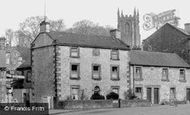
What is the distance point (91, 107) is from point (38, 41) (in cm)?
1236

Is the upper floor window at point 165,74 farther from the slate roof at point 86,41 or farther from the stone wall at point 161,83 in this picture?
the slate roof at point 86,41

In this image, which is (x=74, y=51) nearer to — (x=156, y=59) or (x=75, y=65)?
(x=75, y=65)

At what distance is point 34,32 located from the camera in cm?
8219

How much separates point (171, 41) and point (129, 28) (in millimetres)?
68973

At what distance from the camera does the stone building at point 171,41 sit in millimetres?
63812

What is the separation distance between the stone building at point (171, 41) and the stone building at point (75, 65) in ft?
43.8

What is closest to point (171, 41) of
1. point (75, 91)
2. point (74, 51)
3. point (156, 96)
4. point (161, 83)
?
point (161, 83)

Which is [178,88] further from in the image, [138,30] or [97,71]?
[138,30]

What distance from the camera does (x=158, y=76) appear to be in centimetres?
5722

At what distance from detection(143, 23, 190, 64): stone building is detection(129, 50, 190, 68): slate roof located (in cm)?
206

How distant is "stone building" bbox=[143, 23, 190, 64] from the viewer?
63.8 metres

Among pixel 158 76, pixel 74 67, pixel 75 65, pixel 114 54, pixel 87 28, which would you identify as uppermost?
pixel 87 28

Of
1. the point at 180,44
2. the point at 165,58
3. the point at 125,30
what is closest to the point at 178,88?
the point at 165,58

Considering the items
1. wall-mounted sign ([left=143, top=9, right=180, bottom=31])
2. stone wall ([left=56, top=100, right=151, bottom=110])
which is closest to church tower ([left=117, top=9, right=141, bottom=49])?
wall-mounted sign ([left=143, top=9, right=180, bottom=31])
